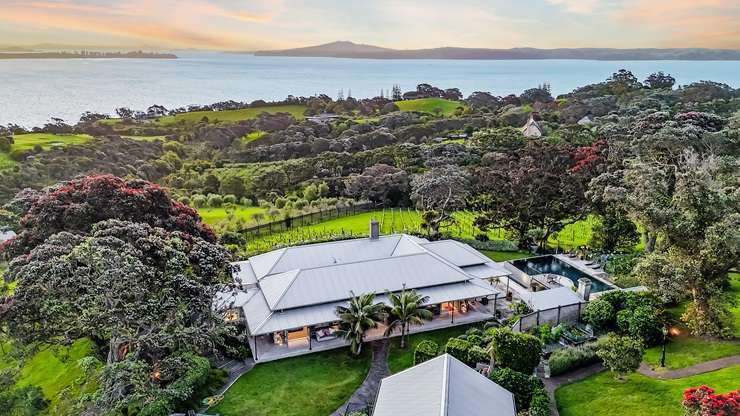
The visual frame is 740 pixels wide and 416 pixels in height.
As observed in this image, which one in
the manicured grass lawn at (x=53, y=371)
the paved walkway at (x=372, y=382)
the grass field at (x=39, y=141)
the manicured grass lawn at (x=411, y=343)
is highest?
the grass field at (x=39, y=141)

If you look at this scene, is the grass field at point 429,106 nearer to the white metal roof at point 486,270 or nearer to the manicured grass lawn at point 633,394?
the white metal roof at point 486,270

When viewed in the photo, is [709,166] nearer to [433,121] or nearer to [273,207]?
[273,207]

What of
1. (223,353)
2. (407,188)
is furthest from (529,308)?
(407,188)

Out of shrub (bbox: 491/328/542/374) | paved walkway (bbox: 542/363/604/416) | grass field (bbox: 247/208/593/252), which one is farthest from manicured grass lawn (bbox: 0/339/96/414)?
paved walkway (bbox: 542/363/604/416)

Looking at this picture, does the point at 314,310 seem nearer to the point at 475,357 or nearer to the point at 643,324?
the point at 475,357

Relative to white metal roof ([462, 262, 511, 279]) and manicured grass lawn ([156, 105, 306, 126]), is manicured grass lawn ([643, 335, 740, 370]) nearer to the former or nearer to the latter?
white metal roof ([462, 262, 511, 279])

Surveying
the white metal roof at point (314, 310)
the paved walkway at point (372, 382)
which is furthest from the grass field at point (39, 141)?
the paved walkway at point (372, 382)

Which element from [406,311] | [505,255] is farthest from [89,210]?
[505,255]
